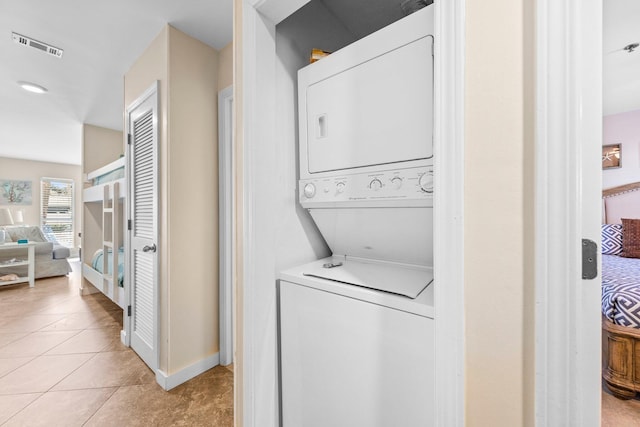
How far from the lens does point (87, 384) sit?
1.91 meters

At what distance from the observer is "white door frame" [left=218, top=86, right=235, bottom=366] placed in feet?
7.05

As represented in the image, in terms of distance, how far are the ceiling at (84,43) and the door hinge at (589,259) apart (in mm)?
2170

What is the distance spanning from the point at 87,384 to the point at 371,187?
8.25 ft

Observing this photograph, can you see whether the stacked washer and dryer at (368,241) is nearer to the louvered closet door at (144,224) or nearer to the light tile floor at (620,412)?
the louvered closet door at (144,224)

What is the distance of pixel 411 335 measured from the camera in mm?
744

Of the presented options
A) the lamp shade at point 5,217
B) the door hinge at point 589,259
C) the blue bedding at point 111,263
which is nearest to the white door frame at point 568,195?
the door hinge at point 589,259

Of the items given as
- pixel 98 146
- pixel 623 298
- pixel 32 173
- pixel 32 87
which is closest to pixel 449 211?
pixel 623 298

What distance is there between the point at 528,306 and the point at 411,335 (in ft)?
1.04

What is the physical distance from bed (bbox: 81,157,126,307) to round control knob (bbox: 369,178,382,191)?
2739 mm

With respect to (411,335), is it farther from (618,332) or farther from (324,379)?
(618,332)

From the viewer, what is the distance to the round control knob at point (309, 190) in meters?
1.14

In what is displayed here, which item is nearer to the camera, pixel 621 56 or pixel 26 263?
pixel 621 56

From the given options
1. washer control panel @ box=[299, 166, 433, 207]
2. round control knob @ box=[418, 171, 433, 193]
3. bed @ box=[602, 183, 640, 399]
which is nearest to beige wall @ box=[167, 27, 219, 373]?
washer control panel @ box=[299, 166, 433, 207]

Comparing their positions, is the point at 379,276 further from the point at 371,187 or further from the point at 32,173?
the point at 32,173
